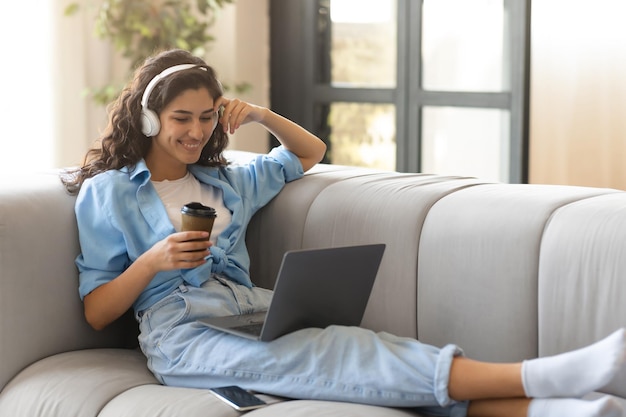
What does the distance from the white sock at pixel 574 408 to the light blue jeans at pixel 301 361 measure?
146mm

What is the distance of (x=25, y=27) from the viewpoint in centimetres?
377

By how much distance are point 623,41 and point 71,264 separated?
2060mm

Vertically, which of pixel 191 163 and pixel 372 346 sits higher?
pixel 191 163

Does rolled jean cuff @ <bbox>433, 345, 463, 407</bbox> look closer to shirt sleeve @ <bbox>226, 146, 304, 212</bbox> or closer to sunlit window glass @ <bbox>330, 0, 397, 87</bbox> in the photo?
shirt sleeve @ <bbox>226, 146, 304, 212</bbox>

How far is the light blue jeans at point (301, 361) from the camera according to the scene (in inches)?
68.1

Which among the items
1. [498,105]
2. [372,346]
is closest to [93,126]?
[498,105]

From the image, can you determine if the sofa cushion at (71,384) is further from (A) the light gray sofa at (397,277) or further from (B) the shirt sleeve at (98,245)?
(B) the shirt sleeve at (98,245)

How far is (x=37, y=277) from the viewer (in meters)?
2.08

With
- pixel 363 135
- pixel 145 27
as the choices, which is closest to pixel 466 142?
pixel 363 135

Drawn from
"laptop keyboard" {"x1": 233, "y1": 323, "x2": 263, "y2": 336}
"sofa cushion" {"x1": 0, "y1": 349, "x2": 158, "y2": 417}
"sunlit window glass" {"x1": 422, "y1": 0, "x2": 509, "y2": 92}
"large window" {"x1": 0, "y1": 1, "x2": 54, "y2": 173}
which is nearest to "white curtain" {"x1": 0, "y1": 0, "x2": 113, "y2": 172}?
"large window" {"x1": 0, "y1": 1, "x2": 54, "y2": 173}

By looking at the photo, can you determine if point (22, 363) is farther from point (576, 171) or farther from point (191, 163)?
point (576, 171)

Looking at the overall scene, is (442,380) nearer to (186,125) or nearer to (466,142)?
(186,125)

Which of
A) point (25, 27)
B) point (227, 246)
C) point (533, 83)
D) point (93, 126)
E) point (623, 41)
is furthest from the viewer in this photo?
point (93, 126)

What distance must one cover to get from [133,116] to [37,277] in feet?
1.45
